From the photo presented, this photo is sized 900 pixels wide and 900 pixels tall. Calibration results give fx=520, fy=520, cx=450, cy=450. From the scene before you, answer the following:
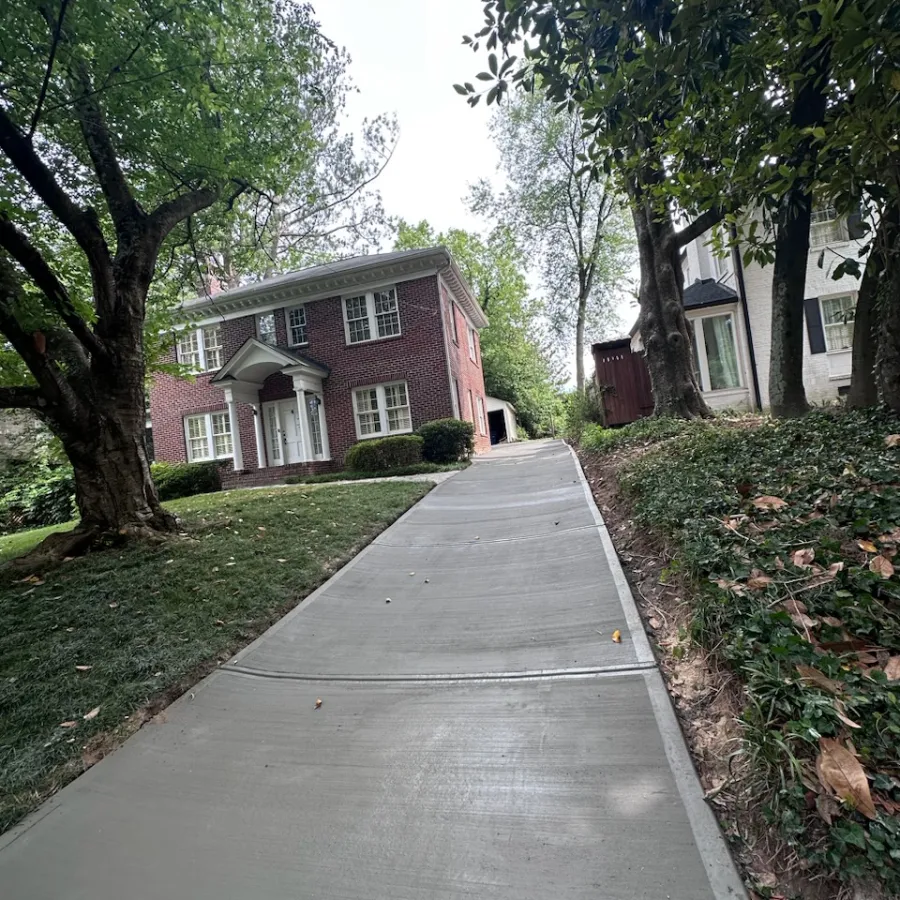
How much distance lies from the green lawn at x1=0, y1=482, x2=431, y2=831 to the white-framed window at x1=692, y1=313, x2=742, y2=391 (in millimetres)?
11482

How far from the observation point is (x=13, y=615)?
4.45m

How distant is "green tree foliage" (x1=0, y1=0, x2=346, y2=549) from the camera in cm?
509

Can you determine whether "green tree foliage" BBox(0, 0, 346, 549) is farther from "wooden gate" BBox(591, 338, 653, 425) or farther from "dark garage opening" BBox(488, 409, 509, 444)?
"dark garage opening" BBox(488, 409, 509, 444)

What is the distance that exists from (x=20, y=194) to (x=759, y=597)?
9.04 m

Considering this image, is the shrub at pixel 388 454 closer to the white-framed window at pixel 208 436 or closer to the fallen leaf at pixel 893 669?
the white-framed window at pixel 208 436

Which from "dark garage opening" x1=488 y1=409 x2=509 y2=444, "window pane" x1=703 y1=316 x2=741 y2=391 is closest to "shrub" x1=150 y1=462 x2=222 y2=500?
"window pane" x1=703 y1=316 x2=741 y2=391

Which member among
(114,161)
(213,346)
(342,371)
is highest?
(213,346)

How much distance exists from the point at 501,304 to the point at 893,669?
30328mm

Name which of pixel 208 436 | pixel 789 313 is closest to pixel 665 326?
pixel 789 313

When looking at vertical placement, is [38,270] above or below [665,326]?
above

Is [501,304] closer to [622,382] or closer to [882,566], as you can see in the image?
[622,382]

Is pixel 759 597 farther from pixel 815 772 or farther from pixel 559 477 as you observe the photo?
pixel 559 477

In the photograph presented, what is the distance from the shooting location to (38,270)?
555cm

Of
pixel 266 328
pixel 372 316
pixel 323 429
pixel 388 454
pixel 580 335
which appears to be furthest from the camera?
pixel 580 335
